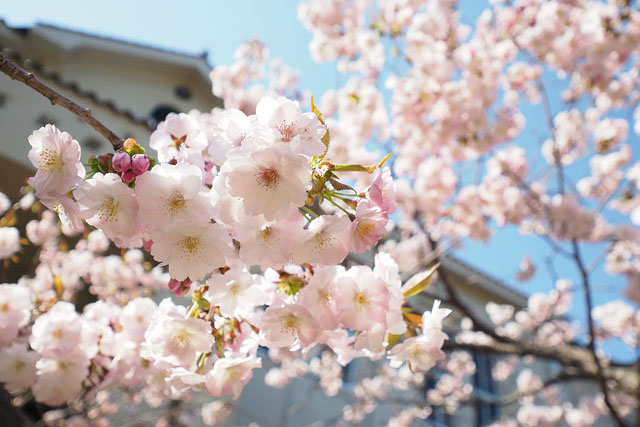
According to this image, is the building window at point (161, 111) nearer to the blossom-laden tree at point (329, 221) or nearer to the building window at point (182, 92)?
the building window at point (182, 92)

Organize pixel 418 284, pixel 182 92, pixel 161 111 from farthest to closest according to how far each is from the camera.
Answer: pixel 182 92 → pixel 161 111 → pixel 418 284

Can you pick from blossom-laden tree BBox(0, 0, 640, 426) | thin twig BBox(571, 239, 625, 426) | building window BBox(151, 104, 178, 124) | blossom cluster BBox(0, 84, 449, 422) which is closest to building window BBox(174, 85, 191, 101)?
building window BBox(151, 104, 178, 124)

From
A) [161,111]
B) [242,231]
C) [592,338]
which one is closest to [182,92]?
[161,111]

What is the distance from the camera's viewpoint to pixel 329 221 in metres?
1.03

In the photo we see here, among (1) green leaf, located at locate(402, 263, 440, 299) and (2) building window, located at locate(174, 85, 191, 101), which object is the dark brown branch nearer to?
(1) green leaf, located at locate(402, 263, 440, 299)

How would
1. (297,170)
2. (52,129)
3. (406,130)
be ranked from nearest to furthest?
(297,170) → (52,129) → (406,130)

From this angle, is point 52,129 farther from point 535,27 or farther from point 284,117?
point 535,27

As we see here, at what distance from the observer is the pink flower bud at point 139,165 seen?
3.14 feet

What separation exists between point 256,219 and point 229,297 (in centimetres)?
32

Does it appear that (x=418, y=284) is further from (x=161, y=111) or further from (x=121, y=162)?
(x=161, y=111)

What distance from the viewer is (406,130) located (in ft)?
17.5

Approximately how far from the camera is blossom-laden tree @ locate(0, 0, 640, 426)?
100 cm

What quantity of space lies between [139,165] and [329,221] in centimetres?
44

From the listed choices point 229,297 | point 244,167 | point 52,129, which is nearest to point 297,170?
point 244,167
